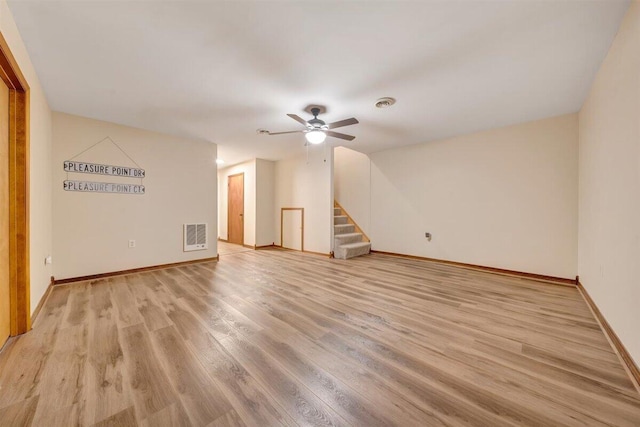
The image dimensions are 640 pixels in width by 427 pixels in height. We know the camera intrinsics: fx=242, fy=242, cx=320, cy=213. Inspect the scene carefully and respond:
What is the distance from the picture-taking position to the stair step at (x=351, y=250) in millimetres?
5125

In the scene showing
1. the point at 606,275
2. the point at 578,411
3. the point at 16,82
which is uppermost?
the point at 16,82

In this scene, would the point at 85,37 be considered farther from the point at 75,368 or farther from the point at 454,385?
the point at 454,385

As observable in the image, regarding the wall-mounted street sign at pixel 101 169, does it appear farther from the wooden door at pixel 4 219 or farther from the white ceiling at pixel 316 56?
the wooden door at pixel 4 219

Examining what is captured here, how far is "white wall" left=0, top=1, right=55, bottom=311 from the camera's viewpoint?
6.26ft

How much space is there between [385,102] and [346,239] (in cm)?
323

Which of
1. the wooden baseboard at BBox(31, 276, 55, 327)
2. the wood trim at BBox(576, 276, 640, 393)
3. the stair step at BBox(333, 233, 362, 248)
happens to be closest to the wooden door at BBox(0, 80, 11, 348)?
the wooden baseboard at BBox(31, 276, 55, 327)

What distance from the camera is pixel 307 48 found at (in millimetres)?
Result: 2012

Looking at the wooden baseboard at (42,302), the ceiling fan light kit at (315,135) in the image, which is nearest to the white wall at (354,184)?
the ceiling fan light kit at (315,135)

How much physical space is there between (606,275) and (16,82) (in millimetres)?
5199

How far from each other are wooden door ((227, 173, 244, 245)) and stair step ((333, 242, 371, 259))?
305 cm

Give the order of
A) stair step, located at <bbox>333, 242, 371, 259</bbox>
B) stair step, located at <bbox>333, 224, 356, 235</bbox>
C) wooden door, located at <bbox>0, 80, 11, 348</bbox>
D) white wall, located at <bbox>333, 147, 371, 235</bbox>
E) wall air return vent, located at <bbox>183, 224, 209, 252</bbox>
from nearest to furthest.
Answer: wooden door, located at <bbox>0, 80, 11, 348</bbox> < wall air return vent, located at <bbox>183, 224, 209, 252</bbox> < stair step, located at <bbox>333, 242, 371, 259</bbox> < stair step, located at <bbox>333, 224, 356, 235</bbox> < white wall, located at <bbox>333, 147, 371, 235</bbox>

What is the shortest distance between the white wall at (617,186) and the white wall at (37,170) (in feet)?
14.0

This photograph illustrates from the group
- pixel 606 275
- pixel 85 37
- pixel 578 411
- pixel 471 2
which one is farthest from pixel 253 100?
pixel 606 275

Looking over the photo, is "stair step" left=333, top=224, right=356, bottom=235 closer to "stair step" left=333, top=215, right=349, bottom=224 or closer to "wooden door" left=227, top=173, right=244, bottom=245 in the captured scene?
"stair step" left=333, top=215, right=349, bottom=224
